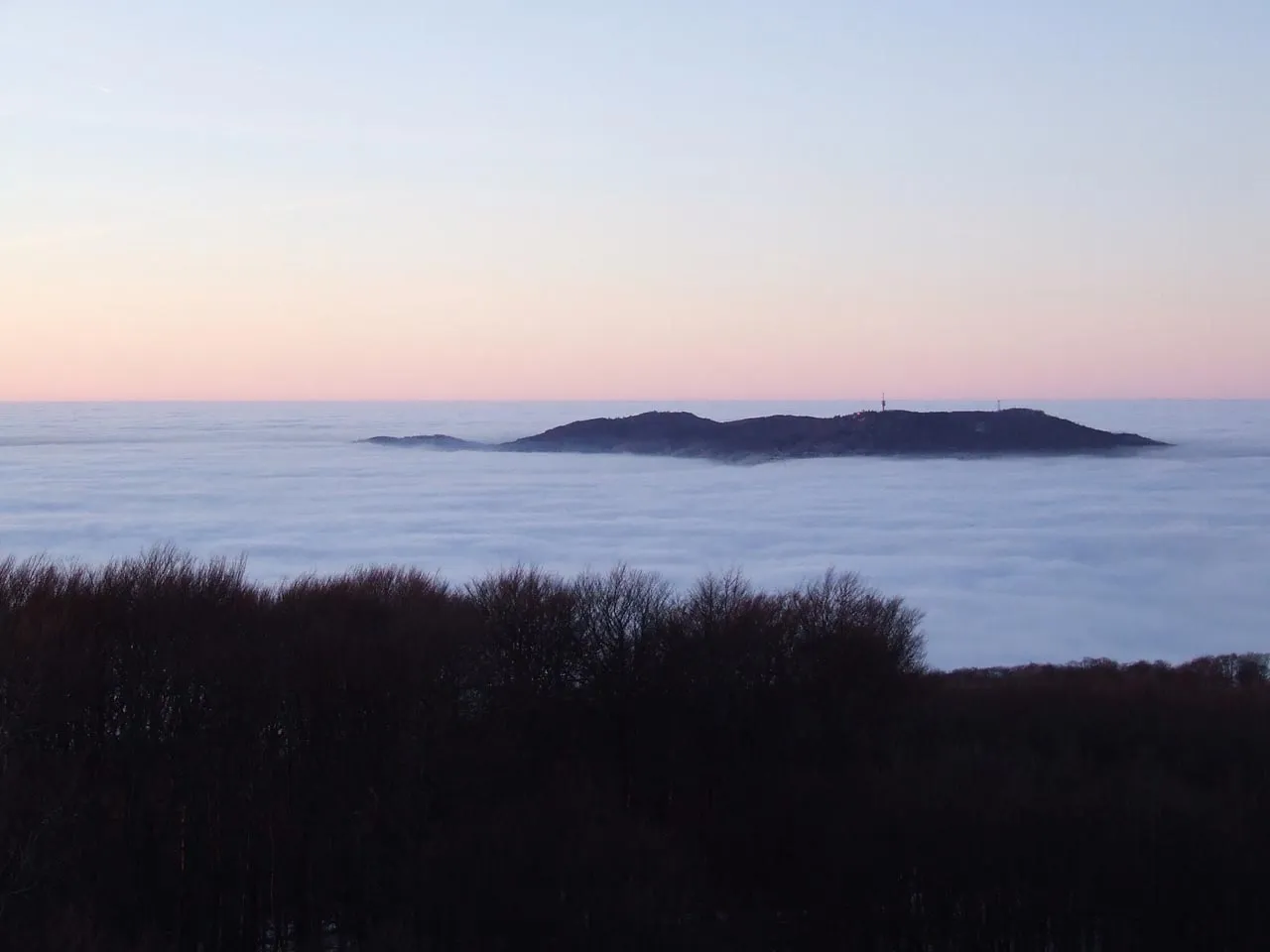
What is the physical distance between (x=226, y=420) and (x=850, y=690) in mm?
153739

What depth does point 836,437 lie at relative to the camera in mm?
105250

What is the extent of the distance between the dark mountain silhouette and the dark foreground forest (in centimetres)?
8444

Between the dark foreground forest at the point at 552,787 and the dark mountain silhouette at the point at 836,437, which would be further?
the dark mountain silhouette at the point at 836,437

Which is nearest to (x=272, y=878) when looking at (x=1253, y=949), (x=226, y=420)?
(x=1253, y=949)

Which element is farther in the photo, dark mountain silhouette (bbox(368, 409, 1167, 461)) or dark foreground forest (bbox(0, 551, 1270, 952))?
A: dark mountain silhouette (bbox(368, 409, 1167, 461))

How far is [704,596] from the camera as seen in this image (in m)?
17.5

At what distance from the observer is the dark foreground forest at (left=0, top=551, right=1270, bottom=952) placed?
11406 mm

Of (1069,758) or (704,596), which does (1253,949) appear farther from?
(704,596)

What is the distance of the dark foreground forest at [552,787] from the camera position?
11406 millimetres

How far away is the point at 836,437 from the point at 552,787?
3699 inches

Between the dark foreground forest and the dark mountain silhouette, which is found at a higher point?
the dark mountain silhouette

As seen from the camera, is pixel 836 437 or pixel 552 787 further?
pixel 836 437

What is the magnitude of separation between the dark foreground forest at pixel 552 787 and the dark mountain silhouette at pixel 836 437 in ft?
277

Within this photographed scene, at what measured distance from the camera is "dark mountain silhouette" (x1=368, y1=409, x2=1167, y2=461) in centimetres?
10219
